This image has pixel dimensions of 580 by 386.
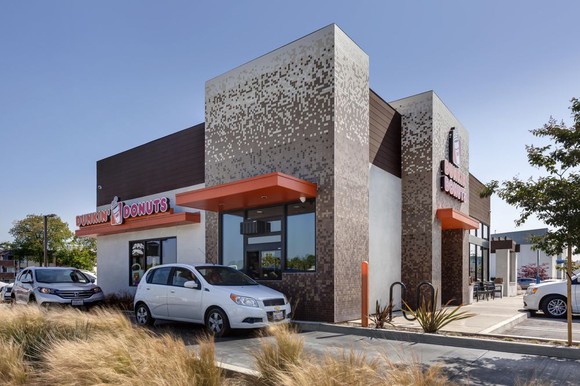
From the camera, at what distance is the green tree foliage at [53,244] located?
56.7 meters

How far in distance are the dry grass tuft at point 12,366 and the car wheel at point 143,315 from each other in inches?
210

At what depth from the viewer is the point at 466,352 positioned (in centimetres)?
857

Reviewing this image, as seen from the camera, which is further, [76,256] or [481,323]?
[76,256]

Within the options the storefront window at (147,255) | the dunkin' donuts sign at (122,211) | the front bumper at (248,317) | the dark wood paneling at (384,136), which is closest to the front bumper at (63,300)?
the storefront window at (147,255)

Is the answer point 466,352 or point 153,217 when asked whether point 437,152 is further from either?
point 153,217

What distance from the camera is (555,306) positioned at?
13977mm

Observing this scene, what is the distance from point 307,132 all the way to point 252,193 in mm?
2299

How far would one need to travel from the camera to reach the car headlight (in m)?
9.81

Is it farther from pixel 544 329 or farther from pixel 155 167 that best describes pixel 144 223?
pixel 544 329

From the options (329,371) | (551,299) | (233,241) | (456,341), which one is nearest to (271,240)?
(233,241)

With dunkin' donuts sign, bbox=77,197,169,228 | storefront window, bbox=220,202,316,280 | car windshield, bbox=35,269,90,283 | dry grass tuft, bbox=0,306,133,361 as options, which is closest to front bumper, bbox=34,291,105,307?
car windshield, bbox=35,269,90,283

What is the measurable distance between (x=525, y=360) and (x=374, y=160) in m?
7.56

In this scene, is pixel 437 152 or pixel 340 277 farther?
pixel 437 152

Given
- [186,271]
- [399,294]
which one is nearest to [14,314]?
[186,271]
